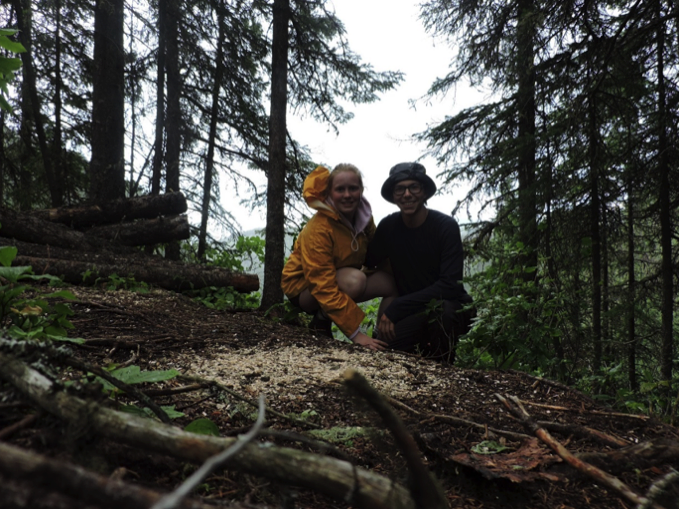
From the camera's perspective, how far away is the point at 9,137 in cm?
959

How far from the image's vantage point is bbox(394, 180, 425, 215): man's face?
415 cm

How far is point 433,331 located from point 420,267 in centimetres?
66

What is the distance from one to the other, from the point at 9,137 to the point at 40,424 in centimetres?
1100

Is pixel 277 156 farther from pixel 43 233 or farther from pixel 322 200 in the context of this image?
pixel 43 233

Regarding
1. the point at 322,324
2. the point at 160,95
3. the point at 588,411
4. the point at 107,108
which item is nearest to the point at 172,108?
the point at 160,95

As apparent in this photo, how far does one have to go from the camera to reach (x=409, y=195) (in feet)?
13.6

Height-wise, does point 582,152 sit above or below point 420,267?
above

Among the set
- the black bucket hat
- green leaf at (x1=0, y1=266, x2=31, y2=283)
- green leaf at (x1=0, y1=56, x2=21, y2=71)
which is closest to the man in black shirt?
the black bucket hat

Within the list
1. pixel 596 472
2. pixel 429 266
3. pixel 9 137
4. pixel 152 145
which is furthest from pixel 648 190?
pixel 9 137

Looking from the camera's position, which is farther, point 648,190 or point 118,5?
point 118,5

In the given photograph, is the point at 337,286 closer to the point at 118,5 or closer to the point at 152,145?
the point at 152,145

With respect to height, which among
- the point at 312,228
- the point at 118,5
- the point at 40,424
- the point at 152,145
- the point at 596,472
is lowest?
the point at 596,472

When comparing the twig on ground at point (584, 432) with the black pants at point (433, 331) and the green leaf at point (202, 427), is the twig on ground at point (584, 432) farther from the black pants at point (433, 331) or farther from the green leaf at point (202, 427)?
the black pants at point (433, 331)

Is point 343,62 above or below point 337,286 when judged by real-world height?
above
